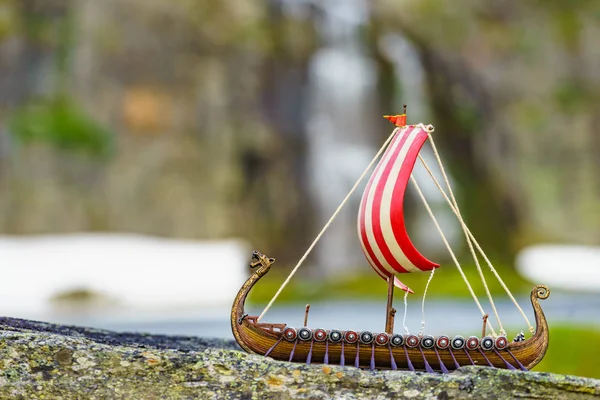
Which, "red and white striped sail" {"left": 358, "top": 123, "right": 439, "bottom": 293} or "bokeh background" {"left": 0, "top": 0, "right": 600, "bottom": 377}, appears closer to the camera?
"red and white striped sail" {"left": 358, "top": 123, "right": 439, "bottom": 293}

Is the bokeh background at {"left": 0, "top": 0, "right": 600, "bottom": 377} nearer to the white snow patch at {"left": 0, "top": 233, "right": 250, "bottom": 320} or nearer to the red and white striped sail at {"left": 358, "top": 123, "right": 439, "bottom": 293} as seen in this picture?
the white snow patch at {"left": 0, "top": 233, "right": 250, "bottom": 320}

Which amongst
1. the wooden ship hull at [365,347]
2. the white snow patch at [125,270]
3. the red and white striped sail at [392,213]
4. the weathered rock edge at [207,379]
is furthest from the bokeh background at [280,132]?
the weathered rock edge at [207,379]

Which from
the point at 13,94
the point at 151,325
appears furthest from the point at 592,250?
the point at 13,94

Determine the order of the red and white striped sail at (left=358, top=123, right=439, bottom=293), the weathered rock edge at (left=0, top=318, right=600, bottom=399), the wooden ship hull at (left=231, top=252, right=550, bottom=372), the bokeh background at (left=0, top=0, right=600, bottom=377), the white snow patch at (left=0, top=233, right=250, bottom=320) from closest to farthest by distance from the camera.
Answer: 1. the weathered rock edge at (left=0, top=318, right=600, bottom=399)
2. the wooden ship hull at (left=231, top=252, right=550, bottom=372)
3. the red and white striped sail at (left=358, top=123, right=439, bottom=293)
4. the white snow patch at (left=0, top=233, right=250, bottom=320)
5. the bokeh background at (left=0, top=0, right=600, bottom=377)

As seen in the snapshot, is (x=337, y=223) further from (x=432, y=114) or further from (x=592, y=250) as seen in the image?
(x=592, y=250)

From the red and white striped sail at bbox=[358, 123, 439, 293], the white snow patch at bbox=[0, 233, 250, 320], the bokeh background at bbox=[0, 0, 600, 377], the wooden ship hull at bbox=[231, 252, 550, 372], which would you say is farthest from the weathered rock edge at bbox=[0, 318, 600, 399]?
Result: the white snow patch at bbox=[0, 233, 250, 320]

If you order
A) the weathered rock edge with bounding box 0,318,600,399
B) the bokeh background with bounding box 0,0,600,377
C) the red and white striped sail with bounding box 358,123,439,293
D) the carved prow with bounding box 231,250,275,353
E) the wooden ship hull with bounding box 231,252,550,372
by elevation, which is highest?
the bokeh background with bounding box 0,0,600,377
